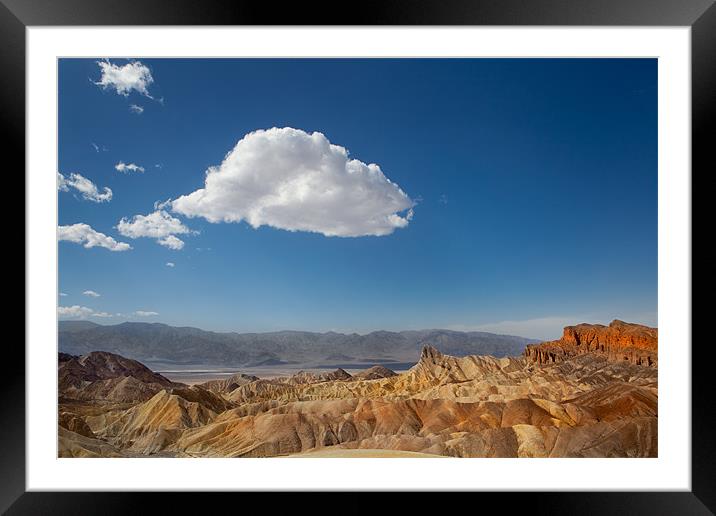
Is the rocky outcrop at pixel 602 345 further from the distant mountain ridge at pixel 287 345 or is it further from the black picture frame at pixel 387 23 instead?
the black picture frame at pixel 387 23

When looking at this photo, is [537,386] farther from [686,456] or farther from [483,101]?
[483,101]

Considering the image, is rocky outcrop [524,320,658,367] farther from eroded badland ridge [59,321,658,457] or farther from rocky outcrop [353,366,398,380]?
rocky outcrop [353,366,398,380]

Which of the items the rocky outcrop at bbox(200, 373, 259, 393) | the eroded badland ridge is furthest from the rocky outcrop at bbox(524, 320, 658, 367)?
the rocky outcrop at bbox(200, 373, 259, 393)

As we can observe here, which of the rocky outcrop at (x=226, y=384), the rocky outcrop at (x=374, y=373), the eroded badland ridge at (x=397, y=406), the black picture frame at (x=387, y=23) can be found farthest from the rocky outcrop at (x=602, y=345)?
the rocky outcrop at (x=226, y=384)

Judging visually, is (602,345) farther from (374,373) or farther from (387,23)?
(387,23)

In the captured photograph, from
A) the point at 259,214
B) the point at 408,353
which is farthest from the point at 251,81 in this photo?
the point at 408,353
